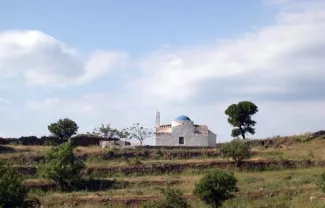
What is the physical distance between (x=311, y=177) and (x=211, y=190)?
8179 mm

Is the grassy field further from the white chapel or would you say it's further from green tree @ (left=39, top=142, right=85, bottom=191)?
the white chapel

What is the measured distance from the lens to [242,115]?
48.3 meters

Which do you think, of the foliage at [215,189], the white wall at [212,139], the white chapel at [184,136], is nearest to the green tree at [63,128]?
the white chapel at [184,136]

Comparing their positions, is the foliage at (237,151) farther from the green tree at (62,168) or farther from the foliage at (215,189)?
the green tree at (62,168)

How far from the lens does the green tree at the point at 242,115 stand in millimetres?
48062

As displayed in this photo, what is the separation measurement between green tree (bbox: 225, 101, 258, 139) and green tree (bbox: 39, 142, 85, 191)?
18814mm

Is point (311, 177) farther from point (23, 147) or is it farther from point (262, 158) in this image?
point (23, 147)

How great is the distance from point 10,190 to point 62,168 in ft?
32.2

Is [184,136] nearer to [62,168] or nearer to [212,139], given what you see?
[212,139]

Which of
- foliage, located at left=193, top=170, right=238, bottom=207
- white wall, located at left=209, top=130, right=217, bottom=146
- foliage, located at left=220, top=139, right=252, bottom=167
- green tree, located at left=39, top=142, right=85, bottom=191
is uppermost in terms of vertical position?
white wall, located at left=209, top=130, right=217, bottom=146

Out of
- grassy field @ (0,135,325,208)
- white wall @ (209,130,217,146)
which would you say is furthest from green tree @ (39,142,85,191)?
white wall @ (209,130,217,146)

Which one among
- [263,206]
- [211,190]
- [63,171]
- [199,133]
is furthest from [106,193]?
[199,133]

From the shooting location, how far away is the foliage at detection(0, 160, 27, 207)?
71.6ft

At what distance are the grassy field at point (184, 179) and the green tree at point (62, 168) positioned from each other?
2.32 ft
